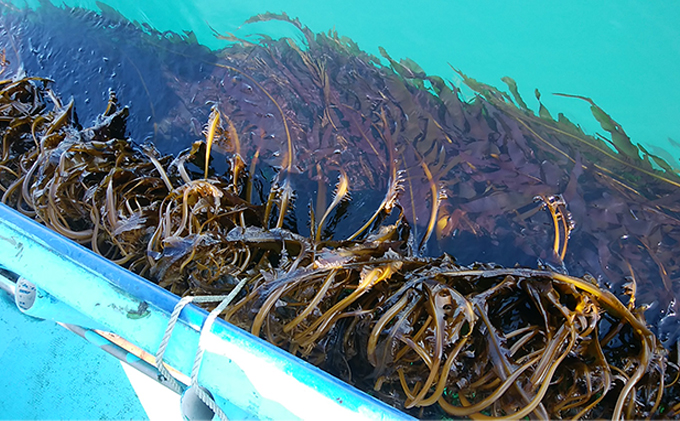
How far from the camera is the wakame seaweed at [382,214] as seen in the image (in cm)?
117

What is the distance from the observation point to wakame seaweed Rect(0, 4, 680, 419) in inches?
46.1

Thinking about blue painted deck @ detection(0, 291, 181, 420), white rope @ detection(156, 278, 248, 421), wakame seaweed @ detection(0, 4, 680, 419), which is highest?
wakame seaweed @ detection(0, 4, 680, 419)

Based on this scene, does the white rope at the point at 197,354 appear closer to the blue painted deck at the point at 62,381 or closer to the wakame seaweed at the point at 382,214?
the wakame seaweed at the point at 382,214

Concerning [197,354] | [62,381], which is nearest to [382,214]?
[197,354]

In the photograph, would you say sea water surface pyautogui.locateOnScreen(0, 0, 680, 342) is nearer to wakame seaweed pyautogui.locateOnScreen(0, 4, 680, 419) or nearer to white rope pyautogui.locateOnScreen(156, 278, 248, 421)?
wakame seaweed pyautogui.locateOnScreen(0, 4, 680, 419)

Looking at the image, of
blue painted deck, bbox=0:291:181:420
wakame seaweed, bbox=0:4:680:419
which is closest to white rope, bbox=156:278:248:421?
wakame seaweed, bbox=0:4:680:419

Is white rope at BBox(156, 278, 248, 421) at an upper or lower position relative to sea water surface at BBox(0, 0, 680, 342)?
lower

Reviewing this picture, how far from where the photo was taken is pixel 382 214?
62.8 inches

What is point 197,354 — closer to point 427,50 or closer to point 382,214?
point 382,214

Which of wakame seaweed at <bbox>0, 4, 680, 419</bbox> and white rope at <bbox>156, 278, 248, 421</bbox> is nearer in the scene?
white rope at <bbox>156, 278, 248, 421</bbox>

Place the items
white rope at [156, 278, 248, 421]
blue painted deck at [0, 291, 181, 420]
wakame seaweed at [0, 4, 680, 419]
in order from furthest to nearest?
blue painted deck at [0, 291, 181, 420] < wakame seaweed at [0, 4, 680, 419] < white rope at [156, 278, 248, 421]

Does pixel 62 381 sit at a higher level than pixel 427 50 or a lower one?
lower

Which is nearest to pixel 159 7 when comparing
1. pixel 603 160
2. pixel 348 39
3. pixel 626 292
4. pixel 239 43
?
pixel 239 43

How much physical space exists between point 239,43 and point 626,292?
2353mm
